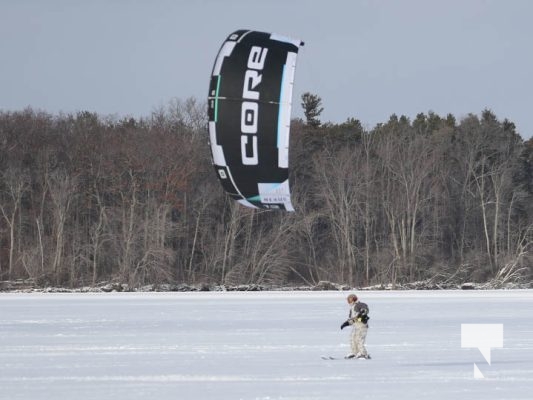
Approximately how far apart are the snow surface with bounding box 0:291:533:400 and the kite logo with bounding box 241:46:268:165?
2.59 meters

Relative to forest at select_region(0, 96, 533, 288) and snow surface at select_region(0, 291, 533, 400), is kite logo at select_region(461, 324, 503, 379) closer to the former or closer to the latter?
snow surface at select_region(0, 291, 533, 400)

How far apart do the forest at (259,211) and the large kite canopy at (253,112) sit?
28511 millimetres

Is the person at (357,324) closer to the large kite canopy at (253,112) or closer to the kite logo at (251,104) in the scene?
the large kite canopy at (253,112)

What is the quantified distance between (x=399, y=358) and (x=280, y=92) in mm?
4111

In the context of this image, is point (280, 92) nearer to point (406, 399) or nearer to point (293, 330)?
point (406, 399)

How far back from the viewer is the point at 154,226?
1720 inches

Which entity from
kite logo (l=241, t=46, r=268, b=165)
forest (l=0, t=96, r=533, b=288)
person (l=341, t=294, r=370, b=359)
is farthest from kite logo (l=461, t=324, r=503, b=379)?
forest (l=0, t=96, r=533, b=288)

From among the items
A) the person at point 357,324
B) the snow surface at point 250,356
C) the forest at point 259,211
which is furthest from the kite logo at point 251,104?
the forest at point 259,211

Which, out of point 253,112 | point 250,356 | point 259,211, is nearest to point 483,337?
point 250,356

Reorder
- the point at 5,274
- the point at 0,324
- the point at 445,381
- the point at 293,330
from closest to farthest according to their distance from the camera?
the point at 445,381, the point at 293,330, the point at 0,324, the point at 5,274

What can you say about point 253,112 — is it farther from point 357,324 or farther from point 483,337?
point 483,337

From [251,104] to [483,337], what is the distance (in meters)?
7.01

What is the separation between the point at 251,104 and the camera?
1272 centimetres

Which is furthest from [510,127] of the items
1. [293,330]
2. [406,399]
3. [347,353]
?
[406,399]
